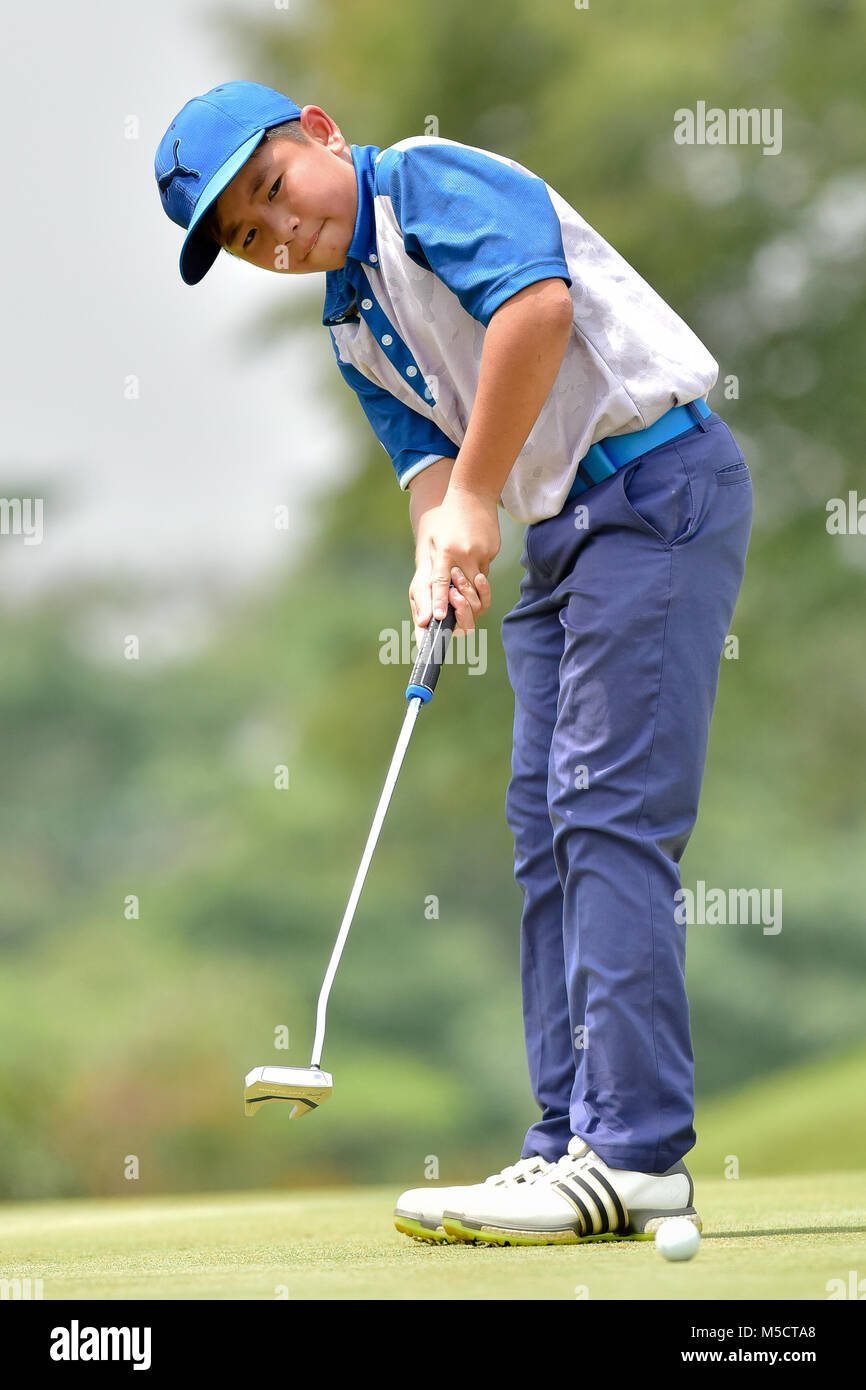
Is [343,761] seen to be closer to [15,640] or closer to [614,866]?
[15,640]

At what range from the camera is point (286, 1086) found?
4.73ft

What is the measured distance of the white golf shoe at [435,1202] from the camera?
5.07ft

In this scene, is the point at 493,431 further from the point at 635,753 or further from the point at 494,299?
the point at 635,753

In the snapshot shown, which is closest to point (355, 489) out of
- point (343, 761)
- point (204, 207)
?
point (343, 761)

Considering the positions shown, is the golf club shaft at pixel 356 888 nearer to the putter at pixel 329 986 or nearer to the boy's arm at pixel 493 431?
the putter at pixel 329 986

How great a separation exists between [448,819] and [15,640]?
3528mm

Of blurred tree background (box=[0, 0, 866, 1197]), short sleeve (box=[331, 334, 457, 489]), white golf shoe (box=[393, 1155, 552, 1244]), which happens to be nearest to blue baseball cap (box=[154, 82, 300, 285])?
short sleeve (box=[331, 334, 457, 489])

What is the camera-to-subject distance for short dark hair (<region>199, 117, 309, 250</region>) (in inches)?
64.4

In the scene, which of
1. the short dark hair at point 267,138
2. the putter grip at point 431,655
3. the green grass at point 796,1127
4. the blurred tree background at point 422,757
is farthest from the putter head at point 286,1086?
the blurred tree background at point 422,757

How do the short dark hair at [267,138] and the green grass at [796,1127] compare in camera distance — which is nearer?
the short dark hair at [267,138]

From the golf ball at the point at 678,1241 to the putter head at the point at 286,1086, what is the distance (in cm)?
33

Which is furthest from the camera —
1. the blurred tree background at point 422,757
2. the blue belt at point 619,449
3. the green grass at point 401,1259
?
the blurred tree background at point 422,757

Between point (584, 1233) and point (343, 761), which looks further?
point (343, 761)

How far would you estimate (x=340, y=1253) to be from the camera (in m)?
1.52
